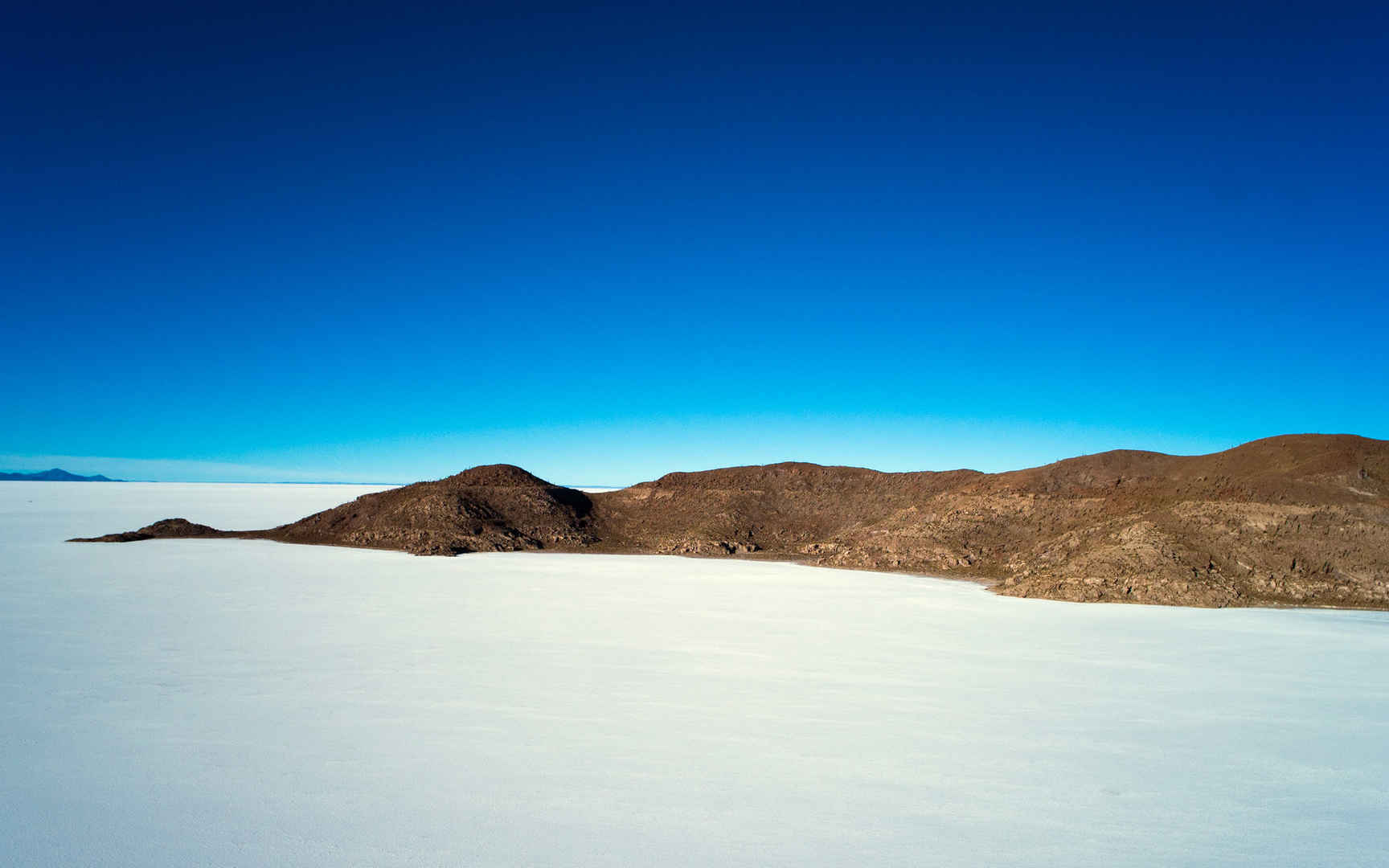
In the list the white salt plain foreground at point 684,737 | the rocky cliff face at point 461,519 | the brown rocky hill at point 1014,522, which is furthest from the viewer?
the rocky cliff face at point 461,519

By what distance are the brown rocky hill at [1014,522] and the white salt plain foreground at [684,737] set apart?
9.79 ft

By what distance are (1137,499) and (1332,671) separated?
13.1 metres

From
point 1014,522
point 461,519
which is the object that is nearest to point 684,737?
point 1014,522

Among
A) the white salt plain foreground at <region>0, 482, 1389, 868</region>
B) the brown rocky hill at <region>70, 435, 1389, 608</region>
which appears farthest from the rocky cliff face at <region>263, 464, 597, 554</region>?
the white salt plain foreground at <region>0, 482, 1389, 868</region>

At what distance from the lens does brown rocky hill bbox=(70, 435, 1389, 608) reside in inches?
651

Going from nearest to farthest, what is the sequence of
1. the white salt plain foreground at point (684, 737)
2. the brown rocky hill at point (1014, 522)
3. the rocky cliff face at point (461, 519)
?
the white salt plain foreground at point (684, 737), the brown rocky hill at point (1014, 522), the rocky cliff face at point (461, 519)

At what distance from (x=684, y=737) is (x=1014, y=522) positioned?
1979 centimetres

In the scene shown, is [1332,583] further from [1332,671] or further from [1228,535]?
[1332,671]

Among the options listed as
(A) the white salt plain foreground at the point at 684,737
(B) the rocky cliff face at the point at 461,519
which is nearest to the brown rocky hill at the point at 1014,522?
(B) the rocky cliff face at the point at 461,519

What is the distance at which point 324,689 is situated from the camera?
8250 millimetres

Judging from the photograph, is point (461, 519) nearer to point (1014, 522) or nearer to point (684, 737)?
point (1014, 522)

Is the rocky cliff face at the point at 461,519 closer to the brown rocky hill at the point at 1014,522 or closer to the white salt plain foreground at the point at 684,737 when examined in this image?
the brown rocky hill at the point at 1014,522

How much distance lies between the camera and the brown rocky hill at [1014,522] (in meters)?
16.5

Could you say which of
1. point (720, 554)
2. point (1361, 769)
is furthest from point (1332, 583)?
point (720, 554)
